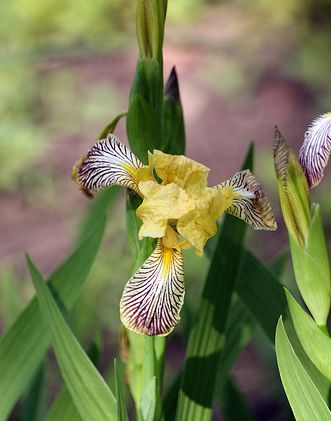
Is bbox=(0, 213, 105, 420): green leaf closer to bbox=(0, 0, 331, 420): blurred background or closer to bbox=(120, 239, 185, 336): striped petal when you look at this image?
bbox=(120, 239, 185, 336): striped petal

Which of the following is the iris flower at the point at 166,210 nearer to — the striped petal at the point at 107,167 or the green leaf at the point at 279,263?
the striped petal at the point at 107,167

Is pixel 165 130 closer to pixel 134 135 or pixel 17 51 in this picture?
pixel 134 135

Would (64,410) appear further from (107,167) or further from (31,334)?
(107,167)

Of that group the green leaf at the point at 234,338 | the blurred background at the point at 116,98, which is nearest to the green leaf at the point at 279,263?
the green leaf at the point at 234,338

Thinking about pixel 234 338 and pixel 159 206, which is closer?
pixel 159 206

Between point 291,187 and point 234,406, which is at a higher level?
point 291,187

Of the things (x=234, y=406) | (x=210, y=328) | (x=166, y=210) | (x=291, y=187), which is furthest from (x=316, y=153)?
(x=234, y=406)

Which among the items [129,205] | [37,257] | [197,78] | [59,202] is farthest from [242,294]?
[197,78]
